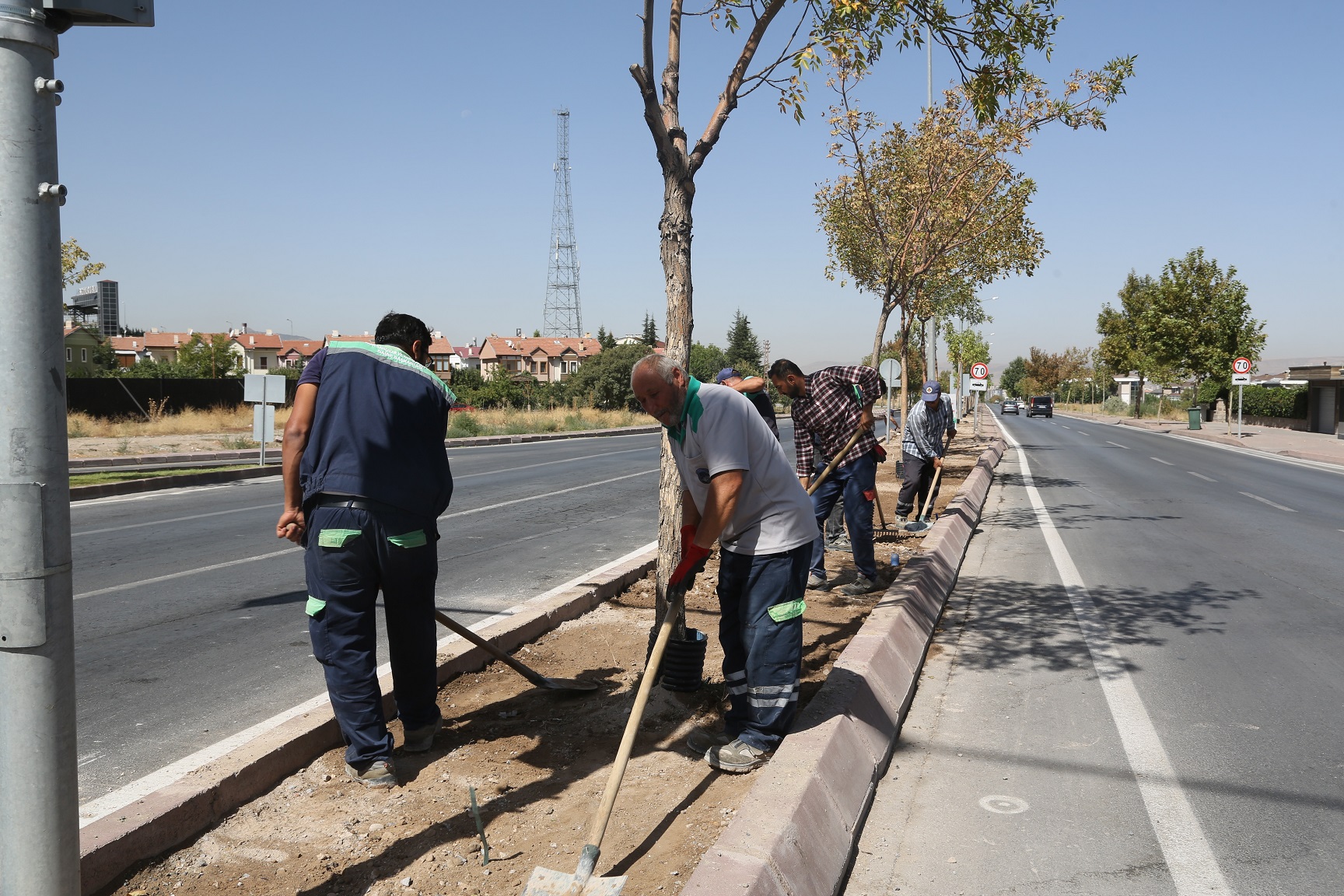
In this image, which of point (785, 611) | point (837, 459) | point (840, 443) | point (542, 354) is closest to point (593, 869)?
point (785, 611)

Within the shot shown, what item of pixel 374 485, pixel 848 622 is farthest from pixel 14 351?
pixel 848 622

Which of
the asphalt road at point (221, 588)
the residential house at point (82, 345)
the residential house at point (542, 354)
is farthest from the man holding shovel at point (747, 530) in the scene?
the residential house at point (542, 354)

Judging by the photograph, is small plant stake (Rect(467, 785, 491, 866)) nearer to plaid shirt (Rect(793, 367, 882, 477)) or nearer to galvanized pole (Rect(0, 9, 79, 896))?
galvanized pole (Rect(0, 9, 79, 896))

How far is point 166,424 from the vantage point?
101 feet

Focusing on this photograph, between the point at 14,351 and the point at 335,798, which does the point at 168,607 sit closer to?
the point at 335,798

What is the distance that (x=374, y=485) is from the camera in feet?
11.9

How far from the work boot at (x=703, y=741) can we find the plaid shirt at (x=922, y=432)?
256 inches

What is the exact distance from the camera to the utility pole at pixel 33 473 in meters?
1.92

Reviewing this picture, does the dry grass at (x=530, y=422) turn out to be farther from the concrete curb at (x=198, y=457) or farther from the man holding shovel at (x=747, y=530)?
the man holding shovel at (x=747, y=530)

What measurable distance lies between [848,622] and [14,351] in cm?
529

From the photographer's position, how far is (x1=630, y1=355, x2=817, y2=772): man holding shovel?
359 centimetres

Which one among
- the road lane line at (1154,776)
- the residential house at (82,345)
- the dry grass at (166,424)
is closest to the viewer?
the road lane line at (1154,776)

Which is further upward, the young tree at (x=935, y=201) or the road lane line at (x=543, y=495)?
the young tree at (x=935, y=201)

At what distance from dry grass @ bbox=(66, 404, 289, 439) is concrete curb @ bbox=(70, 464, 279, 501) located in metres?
11.8
